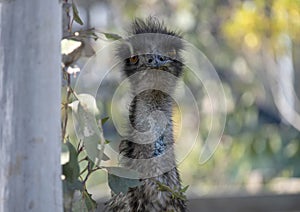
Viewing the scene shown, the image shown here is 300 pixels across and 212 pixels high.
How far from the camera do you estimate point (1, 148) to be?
146 centimetres

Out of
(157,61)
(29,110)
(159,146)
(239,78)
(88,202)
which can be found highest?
(239,78)

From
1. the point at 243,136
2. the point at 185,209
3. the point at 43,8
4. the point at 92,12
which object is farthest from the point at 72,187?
the point at 92,12

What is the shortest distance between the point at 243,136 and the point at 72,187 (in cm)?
572

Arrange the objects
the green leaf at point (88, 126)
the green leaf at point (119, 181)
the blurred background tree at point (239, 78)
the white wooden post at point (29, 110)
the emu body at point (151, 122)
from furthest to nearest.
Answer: the blurred background tree at point (239, 78) < the emu body at point (151, 122) < the green leaf at point (119, 181) < the green leaf at point (88, 126) < the white wooden post at point (29, 110)

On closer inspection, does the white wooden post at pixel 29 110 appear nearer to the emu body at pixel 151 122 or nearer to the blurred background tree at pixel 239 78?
the emu body at pixel 151 122

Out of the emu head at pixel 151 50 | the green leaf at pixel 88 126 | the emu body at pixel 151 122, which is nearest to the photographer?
the green leaf at pixel 88 126

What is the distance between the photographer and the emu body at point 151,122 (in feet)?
7.95

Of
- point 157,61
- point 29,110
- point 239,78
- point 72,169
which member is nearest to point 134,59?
point 157,61

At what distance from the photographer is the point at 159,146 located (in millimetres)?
2502

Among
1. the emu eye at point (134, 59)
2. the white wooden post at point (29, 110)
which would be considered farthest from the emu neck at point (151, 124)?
the white wooden post at point (29, 110)

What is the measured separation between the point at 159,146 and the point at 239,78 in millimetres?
5921

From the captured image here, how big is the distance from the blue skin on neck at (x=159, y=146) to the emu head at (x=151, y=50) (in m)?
0.23

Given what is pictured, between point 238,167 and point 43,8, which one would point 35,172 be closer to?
point 43,8

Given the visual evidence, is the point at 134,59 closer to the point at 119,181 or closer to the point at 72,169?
the point at 119,181
